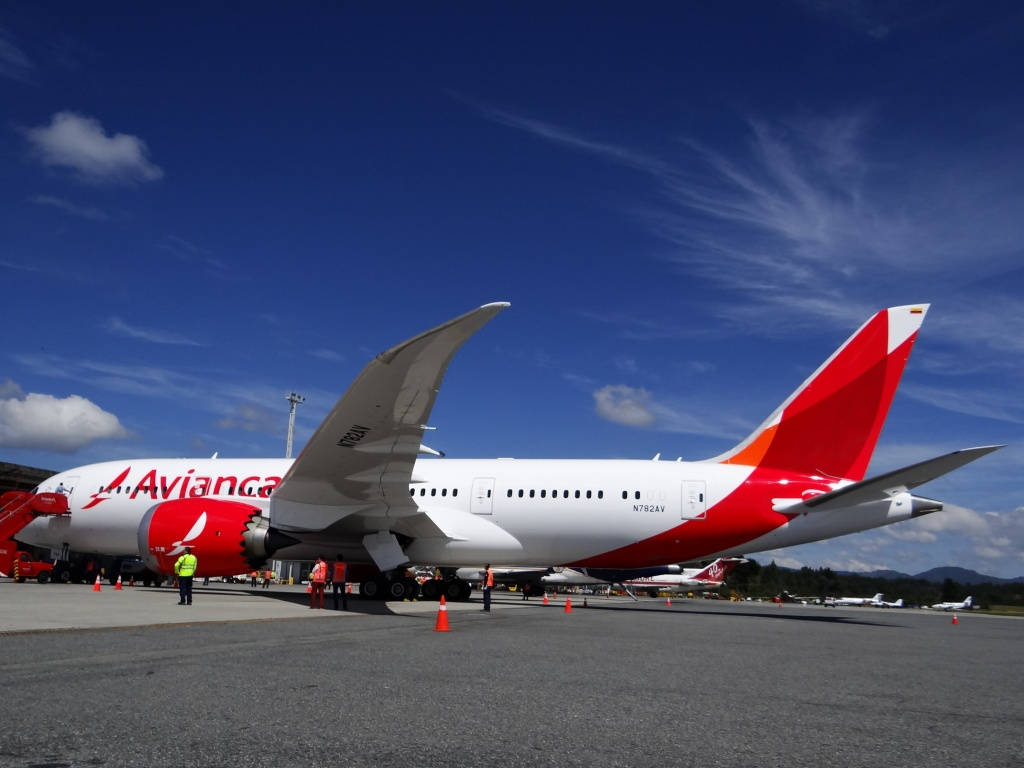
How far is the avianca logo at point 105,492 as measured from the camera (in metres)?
25.6

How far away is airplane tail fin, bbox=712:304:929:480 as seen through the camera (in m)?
20.7

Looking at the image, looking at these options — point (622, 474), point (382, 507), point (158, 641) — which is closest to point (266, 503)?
point (382, 507)

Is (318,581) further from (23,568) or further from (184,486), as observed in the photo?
(23,568)

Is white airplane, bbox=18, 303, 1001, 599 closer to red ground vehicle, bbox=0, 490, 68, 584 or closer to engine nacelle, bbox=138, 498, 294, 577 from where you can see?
engine nacelle, bbox=138, 498, 294, 577

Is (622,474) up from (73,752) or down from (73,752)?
up

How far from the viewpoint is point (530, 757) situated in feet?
14.4

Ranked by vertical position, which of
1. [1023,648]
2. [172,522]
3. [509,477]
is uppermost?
[509,477]

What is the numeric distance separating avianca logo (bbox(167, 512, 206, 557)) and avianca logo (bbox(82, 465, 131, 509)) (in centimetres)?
717

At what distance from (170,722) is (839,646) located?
38.7ft

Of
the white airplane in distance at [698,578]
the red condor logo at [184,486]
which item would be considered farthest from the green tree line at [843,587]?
the red condor logo at [184,486]

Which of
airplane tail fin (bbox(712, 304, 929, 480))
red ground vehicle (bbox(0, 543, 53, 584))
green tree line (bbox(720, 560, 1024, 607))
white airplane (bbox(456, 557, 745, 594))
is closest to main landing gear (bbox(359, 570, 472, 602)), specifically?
white airplane (bbox(456, 557, 745, 594))

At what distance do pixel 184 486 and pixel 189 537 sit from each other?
5.34 meters

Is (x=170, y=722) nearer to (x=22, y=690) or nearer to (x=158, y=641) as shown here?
(x=22, y=690)

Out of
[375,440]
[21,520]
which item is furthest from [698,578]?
[375,440]
